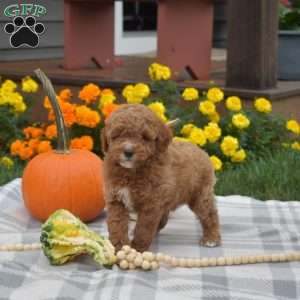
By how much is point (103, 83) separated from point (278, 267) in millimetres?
2986

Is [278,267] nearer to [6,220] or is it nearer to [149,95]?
[6,220]

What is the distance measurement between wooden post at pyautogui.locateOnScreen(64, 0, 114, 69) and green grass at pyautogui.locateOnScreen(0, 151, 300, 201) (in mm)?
1959

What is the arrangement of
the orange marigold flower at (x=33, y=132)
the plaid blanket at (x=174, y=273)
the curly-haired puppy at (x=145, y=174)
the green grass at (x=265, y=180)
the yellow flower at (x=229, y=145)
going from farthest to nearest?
the orange marigold flower at (x=33, y=132) → the yellow flower at (x=229, y=145) → the green grass at (x=265, y=180) → the curly-haired puppy at (x=145, y=174) → the plaid blanket at (x=174, y=273)

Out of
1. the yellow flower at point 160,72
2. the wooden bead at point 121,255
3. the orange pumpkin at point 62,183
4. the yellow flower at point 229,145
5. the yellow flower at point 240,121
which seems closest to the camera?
the wooden bead at point 121,255

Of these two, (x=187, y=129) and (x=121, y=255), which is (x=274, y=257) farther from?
(x=187, y=129)

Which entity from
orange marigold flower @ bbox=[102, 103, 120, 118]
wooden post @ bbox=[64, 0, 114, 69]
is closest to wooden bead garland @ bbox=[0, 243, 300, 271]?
orange marigold flower @ bbox=[102, 103, 120, 118]

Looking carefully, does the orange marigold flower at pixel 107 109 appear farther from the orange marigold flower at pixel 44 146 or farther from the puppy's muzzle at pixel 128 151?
the puppy's muzzle at pixel 128 151

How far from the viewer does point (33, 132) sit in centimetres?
508

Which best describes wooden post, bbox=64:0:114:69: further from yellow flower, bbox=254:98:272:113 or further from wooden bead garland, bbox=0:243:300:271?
wooden bead garland, bbox=0:243:300:271

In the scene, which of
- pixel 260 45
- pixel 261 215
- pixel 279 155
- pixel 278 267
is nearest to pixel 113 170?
pixel 278 267

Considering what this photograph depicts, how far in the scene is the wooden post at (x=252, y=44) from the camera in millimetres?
5238

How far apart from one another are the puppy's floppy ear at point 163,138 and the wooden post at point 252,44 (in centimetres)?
241

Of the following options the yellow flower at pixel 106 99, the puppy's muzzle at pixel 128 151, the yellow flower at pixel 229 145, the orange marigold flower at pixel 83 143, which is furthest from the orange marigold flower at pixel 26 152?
the puppy's muzzle at pixel 128 151

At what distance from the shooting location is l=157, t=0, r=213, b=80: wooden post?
587 centimetres
